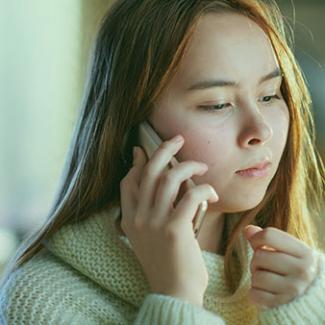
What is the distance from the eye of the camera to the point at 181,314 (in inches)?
35.7

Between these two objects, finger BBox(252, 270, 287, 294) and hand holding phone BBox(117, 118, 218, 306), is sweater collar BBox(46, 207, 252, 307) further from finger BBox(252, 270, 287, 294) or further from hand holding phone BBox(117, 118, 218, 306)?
finger BBox(252, 270, 287, 294)

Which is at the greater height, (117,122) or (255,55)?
(255,55)

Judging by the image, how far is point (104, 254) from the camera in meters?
1.04

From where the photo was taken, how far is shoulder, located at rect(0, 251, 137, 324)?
0.97m

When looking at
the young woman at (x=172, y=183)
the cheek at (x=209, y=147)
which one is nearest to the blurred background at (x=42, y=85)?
the young woman at (x=172, y=183)

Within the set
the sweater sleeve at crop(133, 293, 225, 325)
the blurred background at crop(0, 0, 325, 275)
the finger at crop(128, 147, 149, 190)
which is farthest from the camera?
the blurred background at crop(0, 0, 325, 275)

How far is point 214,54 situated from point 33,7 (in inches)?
46.5

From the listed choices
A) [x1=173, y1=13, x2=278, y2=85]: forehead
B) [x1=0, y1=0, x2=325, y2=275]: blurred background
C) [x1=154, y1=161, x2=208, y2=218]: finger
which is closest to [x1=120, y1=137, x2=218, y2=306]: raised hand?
[x1=154, y1=161, x2=208, y2=218]: finger

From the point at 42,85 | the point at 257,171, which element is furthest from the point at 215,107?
the point at 42,85

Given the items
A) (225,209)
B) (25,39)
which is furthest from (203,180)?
(25,39)

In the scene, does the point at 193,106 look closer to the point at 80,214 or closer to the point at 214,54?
the point at 214,54

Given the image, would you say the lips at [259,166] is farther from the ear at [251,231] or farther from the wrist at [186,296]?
the wrist at [186,296]

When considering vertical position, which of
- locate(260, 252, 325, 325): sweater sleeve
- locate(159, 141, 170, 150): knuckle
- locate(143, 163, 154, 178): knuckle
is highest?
locate(159, 141, 170, 150): knuckle

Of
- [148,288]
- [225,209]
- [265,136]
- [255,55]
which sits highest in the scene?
[255,55]
